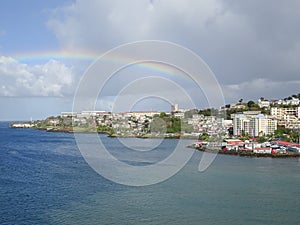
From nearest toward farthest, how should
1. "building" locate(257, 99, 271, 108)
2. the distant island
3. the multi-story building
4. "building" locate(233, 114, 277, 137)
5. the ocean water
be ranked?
the ocean water
the distant island
"building" locate(233, 114, 277, 137)
the multi-story building
"building" locate(257, 99, 271, 108)

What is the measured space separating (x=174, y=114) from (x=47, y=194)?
1835cm

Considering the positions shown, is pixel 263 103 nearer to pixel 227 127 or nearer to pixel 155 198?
pixel 227 127

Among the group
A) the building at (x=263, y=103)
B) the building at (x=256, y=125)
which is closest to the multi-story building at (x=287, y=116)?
the building at (x=256, y=125)

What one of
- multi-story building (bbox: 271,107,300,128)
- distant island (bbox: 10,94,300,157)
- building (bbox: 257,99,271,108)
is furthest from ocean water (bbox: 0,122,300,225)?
building (bbox: 257,99,271,108)

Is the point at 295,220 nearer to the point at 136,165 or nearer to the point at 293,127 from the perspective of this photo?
the point at 136,165

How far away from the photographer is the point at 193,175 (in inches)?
240

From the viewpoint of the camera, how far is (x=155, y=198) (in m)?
4.41

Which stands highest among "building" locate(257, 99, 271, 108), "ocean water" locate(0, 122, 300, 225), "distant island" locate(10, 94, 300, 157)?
"building" locate(257, 99, 271, 108)

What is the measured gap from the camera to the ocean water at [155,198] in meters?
3.62

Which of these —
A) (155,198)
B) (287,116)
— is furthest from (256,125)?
(155,198)

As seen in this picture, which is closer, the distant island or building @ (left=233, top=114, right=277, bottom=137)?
the distant island

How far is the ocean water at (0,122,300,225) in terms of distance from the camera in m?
3.62

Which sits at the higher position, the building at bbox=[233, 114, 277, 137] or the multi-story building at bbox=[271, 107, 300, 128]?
the multi-story building at bbox=[271, 107, 300, 128]

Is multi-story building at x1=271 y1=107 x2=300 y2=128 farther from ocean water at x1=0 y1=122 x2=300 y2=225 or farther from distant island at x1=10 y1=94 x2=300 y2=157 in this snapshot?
ocean water at x1=0 y1=122 x2=300 y2=225
